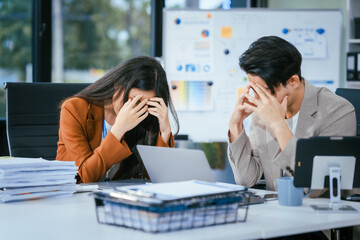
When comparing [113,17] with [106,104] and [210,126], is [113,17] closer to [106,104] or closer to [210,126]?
[210,126]

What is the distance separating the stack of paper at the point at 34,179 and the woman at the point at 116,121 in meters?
0.32

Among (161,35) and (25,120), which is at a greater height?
(161,35)

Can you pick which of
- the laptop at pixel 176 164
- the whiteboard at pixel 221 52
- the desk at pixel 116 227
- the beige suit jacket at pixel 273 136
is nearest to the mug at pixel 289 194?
the desk at pixel 116 227

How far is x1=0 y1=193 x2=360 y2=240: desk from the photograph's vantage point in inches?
A: 41.1

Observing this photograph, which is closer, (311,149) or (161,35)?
(311,149)

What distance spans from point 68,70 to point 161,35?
922mm

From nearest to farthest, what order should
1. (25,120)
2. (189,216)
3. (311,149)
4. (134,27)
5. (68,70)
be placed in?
1. (189,216)
2. (311,149)
3. (25,120)
4. (68,70)
5. (134,27)

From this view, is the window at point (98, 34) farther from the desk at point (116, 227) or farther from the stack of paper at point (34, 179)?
the desk at point (116, 227)

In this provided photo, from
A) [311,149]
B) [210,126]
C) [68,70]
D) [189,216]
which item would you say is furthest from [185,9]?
[189,216]

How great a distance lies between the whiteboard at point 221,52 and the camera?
12.1 feet

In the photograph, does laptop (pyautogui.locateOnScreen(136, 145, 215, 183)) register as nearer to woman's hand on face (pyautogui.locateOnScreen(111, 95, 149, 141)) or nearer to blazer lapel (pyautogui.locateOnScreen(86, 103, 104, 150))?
woman's hand on face (pyautogui.locateOnScreen(111, 95, 149, 141))

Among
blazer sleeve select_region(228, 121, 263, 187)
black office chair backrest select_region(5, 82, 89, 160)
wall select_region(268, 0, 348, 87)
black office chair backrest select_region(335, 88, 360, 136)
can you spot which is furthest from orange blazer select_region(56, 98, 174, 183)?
wall select_region(268, 0, 348, 87)

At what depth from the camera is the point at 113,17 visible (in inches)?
206

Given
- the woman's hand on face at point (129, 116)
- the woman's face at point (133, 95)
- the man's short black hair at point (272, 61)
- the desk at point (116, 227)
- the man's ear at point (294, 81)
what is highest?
the man's short black hair at point (272, 61)
